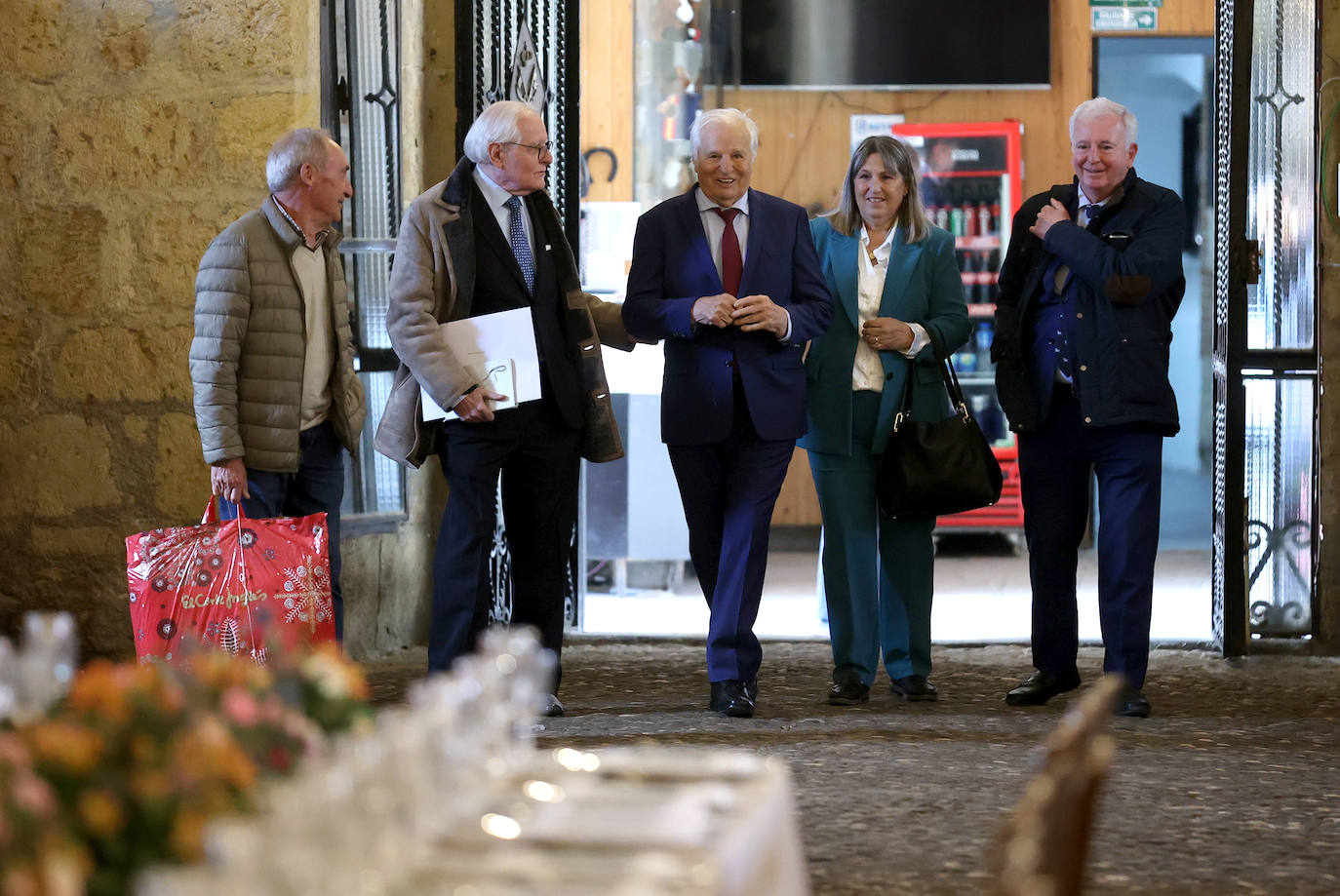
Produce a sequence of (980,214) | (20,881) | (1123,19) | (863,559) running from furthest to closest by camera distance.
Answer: (980,214) → (1123,19) → (863,559) → (20,881)

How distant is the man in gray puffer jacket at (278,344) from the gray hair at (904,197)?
4.96ft

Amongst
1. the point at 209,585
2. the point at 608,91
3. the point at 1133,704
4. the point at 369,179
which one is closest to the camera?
the point at 209,585

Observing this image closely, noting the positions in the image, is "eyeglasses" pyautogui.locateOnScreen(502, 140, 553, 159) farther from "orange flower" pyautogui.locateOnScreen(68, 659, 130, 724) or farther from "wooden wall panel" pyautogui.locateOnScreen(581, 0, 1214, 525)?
"wooden wall panel" pyautogui.locateOnScreen(581, 0, 1214, 525)

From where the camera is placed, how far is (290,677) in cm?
166

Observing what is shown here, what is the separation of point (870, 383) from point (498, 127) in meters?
1.35

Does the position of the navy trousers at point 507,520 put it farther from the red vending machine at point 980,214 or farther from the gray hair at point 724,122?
the red vending machine at point 980,214

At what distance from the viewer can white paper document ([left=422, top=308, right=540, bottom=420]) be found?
14.6ft

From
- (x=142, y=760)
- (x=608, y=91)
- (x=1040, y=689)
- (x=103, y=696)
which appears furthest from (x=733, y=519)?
(x=608, y=91)

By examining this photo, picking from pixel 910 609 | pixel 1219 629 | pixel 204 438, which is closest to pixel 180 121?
pixel 204 438

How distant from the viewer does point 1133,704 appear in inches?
187

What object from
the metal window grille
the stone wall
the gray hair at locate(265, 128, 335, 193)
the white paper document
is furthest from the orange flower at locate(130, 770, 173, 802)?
the metal window grille

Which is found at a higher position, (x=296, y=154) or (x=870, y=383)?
(x=296, y=154)

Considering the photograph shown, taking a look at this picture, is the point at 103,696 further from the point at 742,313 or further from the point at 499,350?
the point at 742,313

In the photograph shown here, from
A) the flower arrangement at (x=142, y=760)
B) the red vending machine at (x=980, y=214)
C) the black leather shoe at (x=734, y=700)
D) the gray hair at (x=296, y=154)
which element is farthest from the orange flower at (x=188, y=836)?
the red vending machine at (x=980, y=214)
